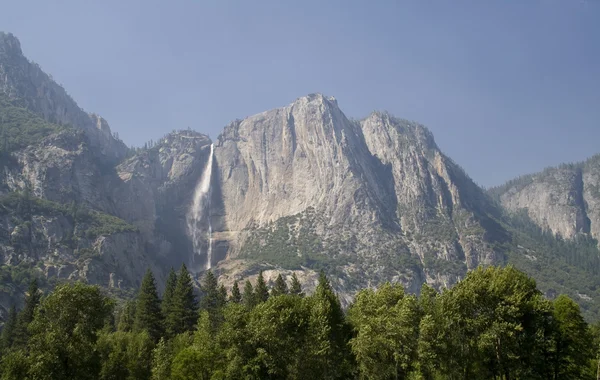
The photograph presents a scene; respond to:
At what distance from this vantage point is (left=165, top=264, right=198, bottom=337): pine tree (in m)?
74.7

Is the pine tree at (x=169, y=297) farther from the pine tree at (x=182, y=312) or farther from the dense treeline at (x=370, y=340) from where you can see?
the dense treeline at (x=370, y=340)

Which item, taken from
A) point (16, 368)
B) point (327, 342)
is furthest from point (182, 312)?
point (16, 368)

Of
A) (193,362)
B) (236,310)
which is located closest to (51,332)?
(193,362)

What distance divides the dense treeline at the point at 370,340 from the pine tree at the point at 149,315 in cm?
2001

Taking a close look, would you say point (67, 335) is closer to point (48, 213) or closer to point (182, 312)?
point (182, 312)

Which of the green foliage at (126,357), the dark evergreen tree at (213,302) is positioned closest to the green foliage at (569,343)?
the green foliage at (126,357)

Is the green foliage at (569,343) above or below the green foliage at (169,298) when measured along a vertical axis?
below

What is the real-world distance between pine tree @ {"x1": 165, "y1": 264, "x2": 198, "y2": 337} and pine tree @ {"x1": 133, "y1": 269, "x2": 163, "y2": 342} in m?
1.70

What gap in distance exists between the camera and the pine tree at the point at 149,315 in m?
72.2

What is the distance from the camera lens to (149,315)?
240 feet

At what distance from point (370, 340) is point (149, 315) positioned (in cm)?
4242

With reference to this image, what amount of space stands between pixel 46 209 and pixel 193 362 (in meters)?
166

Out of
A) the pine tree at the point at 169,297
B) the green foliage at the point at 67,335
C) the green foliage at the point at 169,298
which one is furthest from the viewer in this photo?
the pine tree at the point at 169,297

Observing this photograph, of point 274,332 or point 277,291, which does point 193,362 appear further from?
point 277,291
